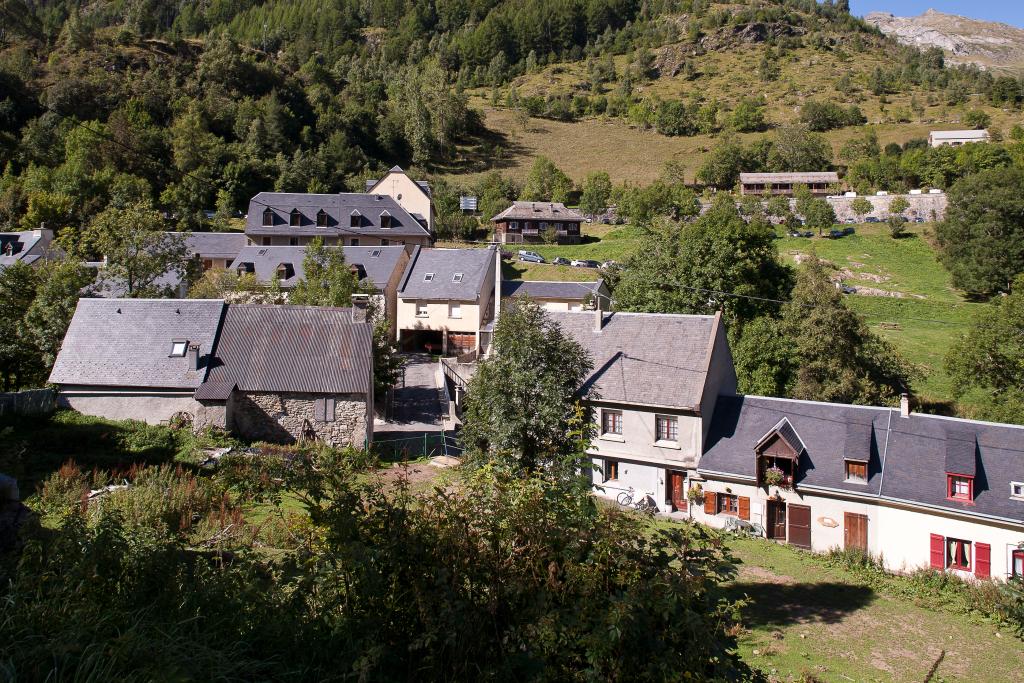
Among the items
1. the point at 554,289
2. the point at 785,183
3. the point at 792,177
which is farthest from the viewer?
the point at 792,177

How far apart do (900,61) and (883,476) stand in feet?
559

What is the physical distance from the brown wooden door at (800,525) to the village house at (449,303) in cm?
2092

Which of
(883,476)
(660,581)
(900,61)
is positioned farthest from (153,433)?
(900,61)

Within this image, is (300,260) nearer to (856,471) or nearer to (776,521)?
(776,521)

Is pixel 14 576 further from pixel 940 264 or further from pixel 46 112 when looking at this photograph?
pixel 46 112

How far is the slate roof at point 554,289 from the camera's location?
45844 millimetres

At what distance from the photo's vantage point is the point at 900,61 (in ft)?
518

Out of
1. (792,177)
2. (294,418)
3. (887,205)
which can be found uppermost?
(792,177)

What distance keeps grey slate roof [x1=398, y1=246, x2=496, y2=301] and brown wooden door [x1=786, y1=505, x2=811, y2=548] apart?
73.8ft

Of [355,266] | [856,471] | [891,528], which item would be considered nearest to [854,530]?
[891,528]

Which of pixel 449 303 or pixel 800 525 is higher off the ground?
pixel 449 303

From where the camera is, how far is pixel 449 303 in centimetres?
4141

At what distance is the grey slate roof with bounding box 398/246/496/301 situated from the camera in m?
41.4

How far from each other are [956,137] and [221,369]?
374 feet
